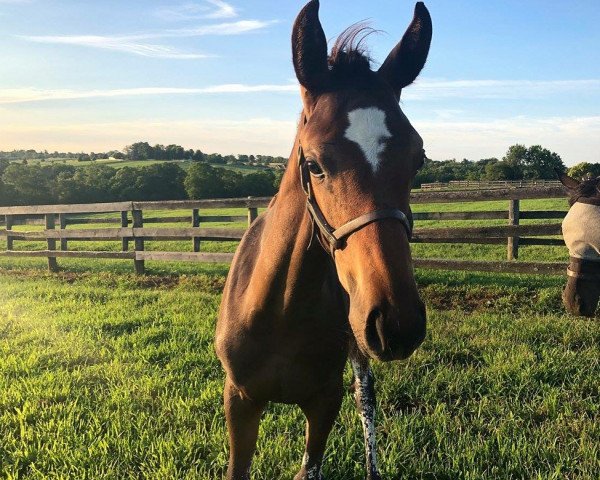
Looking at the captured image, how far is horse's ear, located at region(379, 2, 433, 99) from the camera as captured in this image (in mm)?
1870

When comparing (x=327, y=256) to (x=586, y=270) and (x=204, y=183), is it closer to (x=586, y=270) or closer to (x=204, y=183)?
(x=586, y=270)

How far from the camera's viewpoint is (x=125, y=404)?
3578 mm

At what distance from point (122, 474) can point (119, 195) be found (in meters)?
43.5

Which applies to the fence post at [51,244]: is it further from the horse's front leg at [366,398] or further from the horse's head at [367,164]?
the horse's head at [367,164]

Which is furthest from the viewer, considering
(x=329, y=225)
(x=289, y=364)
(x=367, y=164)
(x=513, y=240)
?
(x=513, y=240)

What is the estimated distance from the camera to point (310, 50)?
171 centimetres

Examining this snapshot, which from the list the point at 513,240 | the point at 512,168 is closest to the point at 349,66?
the point at 513,240

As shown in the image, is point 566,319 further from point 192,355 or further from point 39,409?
point 39,409

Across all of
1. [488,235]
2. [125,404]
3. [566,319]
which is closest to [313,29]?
[125,404]

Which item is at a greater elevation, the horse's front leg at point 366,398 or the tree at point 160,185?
the tree at point 160,185

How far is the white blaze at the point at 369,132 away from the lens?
1.49m

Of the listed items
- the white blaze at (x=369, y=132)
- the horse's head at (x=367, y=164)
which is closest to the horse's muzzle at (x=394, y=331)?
the horse's head at (x=367, y=164)

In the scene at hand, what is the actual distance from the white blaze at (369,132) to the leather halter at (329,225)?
6.6 inches

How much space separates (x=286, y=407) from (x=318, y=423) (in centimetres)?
115
